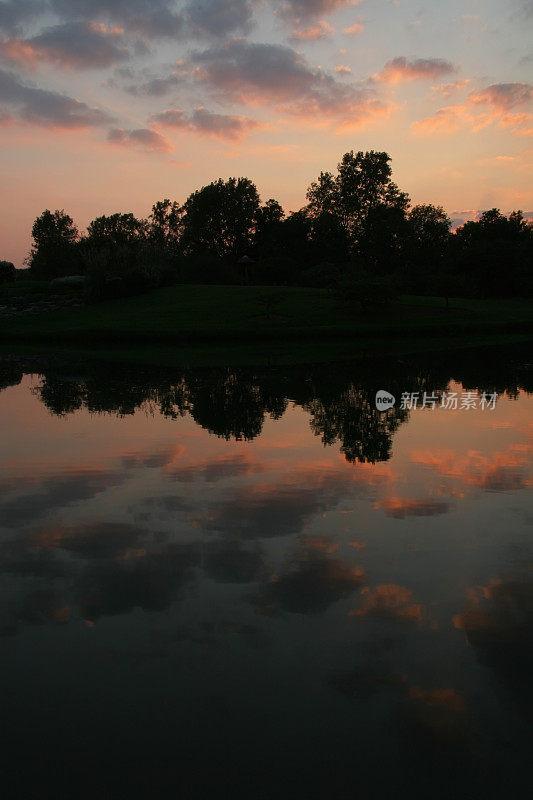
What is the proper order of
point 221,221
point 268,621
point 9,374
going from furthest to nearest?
point 221,221, point 9,374, point 268,621

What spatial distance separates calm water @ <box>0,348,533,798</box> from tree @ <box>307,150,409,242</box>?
367 feet

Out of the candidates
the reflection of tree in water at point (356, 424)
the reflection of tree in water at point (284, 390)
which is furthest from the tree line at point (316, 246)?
the reflection of tree in water at point (356, 424)

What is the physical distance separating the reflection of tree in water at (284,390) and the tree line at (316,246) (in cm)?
2091

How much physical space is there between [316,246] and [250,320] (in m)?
59.9

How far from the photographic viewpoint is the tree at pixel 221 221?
122 m

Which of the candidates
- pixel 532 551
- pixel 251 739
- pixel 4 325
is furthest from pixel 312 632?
pixel 4 325

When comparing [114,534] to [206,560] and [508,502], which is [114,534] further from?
[508,502]

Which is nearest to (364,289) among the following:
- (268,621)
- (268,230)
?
(268,621)

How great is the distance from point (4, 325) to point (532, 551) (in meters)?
51.6

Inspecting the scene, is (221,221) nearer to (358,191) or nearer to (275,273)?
(358,191)

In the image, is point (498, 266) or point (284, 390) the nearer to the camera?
point (284, 390)

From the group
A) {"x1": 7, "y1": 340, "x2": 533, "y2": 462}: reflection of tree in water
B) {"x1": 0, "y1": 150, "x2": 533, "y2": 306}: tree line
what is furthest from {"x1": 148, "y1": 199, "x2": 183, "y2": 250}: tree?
{"x1": 7, "y1": 340, "x2": 533, "y2": 462}: reflection of tree in water

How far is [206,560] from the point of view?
24.4 feet

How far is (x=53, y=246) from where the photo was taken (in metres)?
116
